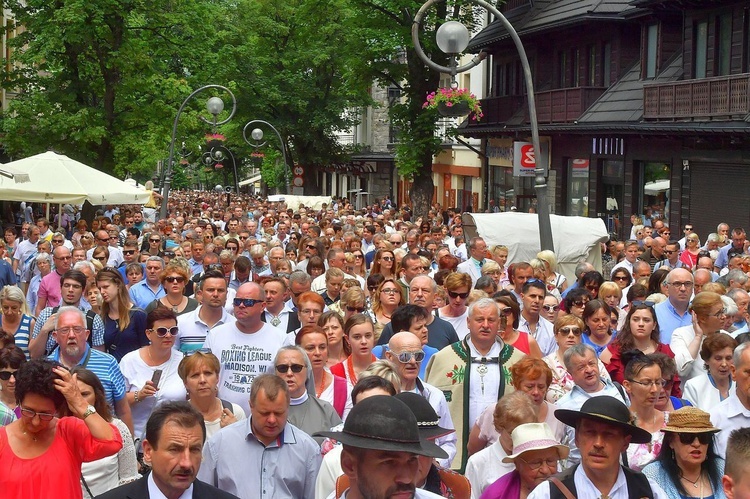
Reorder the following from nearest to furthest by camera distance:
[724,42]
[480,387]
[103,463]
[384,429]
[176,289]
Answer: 1. [384,429]
2. [103,463]
3. [480,387]
4. [176,289]
5. [724,42]

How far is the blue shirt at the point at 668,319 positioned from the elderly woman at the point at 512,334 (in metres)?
1.71

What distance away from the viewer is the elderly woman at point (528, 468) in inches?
218

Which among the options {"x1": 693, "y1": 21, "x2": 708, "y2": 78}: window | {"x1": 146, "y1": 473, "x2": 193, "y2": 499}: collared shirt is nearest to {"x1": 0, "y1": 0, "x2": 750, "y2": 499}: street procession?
{"x1": 146, "y1": 473, "x2": 193, "y2": 499}: collared shirt

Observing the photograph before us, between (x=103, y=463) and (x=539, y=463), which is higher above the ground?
(x=539, y=463)

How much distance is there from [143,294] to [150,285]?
0.42 m

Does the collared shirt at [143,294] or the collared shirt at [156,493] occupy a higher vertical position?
the collared shirt at [143,294]

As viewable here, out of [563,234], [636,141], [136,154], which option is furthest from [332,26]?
[563,234]

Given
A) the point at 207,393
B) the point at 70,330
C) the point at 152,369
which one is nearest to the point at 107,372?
the point at 70,330

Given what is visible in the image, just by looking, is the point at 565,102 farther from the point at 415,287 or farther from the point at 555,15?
the point at 415,287

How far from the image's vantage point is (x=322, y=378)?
7.96 meters

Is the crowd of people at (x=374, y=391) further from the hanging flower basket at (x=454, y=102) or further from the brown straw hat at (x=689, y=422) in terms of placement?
the hanging flower basket at (x=454, y=102)

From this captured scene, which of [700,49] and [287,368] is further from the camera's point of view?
[700,49]

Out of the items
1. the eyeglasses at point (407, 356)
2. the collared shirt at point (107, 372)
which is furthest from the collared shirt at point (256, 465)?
the collared shirt at point (107, 372)

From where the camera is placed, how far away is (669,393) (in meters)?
7.24
